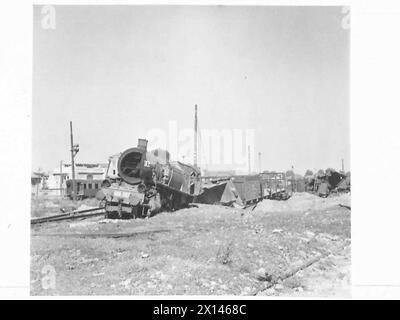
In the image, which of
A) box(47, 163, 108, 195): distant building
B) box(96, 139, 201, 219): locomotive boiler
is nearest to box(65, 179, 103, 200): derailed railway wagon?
box(47, 163, 108, 195): distant building

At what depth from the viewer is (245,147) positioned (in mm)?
A: 7523

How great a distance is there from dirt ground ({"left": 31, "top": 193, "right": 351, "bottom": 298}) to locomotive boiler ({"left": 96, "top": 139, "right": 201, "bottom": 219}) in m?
1.36

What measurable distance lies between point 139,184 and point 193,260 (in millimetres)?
4243

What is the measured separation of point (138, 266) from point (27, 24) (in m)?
4.06

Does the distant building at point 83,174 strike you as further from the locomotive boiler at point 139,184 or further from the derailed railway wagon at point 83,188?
the locomotive boiler at point 139,184

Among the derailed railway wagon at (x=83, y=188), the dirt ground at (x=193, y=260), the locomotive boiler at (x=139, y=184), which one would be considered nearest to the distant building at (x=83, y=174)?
the derailed railway wagon at (x=83, y=188)

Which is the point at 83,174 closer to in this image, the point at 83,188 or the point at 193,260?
the point at 83,188

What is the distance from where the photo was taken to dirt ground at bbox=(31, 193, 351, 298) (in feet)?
17.9

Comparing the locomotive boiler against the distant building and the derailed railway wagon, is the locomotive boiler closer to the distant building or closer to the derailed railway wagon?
A: the derailed railway wagon

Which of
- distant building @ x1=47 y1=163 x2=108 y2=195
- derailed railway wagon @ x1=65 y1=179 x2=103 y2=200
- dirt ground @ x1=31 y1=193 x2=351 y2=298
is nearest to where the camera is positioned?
dirt ground @ x1=31 y1=193 x2=351 y2=298

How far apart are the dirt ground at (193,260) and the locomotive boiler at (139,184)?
1.36m

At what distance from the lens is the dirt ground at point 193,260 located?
545cm
